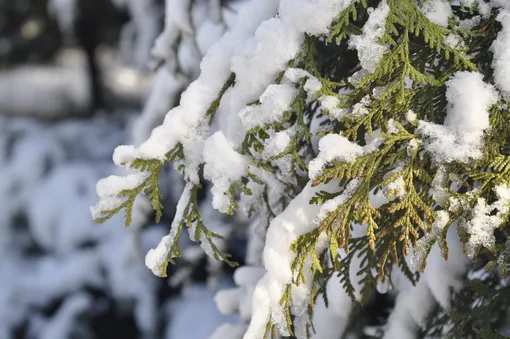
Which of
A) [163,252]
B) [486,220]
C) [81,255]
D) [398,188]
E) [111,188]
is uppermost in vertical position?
[81,255]

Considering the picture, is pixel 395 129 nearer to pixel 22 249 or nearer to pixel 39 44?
pixel 22 249

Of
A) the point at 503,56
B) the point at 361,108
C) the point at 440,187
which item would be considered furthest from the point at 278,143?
the point at 503,56

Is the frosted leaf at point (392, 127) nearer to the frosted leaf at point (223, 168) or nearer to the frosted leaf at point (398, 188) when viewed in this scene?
the frosted leaf at point (398, 188)

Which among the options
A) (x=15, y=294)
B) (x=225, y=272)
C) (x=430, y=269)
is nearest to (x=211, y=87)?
(x=430, y=269)

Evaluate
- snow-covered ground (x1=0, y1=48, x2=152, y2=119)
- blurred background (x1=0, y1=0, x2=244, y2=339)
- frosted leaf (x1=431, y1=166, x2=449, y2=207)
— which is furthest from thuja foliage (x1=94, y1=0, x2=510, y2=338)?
snow-covered ground (x1=0, y1=48, x2=152, y2=119)

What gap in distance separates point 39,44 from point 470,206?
813 cm

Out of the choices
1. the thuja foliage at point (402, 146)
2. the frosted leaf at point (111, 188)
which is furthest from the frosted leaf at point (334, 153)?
the frosted leaf at point (111, 188)

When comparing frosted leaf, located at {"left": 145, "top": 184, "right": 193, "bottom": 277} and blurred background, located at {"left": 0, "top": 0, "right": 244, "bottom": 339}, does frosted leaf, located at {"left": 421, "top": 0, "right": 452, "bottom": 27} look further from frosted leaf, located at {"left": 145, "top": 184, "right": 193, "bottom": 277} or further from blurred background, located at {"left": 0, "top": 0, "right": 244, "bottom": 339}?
blurred background, located at {"left": 0, "top": 0, "right": 244, "bottom": 339}

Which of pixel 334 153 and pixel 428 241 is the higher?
pixel 334 153

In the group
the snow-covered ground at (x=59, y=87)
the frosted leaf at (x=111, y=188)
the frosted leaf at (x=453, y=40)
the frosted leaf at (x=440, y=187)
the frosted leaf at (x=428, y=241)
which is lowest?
the frosted leaf at (x=428, y=241)

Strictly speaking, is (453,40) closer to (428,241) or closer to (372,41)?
(372,41)

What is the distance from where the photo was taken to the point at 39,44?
8023 mm

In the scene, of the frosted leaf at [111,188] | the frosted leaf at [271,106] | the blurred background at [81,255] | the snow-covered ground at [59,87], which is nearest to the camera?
the frosted leaf at [271,106]

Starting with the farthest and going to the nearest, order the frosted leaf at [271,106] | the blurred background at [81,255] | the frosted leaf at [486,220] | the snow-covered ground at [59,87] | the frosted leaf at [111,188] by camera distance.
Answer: the snow-covered ground at [59,87] < the blurred background at [81,255] < the frosted leaf at [111,188] < the frosted leaf at [271,106] < the frosted leaf at [486,220]
